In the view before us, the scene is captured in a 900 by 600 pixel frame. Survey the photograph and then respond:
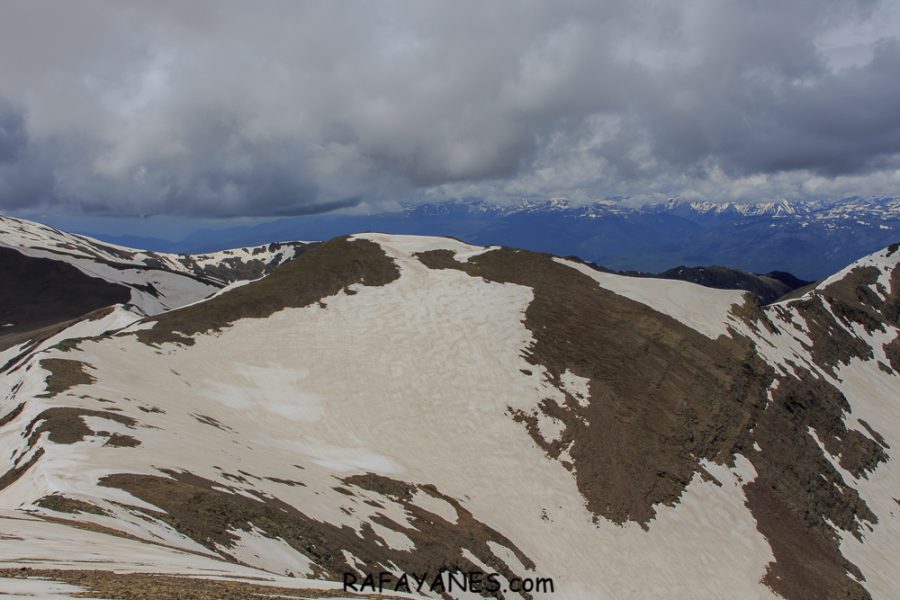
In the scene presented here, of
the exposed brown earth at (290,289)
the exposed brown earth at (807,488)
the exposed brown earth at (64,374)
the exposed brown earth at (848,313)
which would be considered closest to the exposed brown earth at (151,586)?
the exposed brown earth at (64,374)

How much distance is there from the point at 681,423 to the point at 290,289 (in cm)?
4849

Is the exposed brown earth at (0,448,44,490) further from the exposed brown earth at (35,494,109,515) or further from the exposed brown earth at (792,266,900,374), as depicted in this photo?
the exposed brown earth at (792,266,900,374)

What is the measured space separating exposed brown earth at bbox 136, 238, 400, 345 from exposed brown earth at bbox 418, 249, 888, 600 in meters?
10.1

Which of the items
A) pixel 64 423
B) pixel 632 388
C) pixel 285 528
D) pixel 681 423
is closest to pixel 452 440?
pixel 632 388

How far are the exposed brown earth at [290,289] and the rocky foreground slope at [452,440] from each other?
415 millimetres

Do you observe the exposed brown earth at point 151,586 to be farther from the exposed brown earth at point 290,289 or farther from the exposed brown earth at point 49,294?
the exposed brown earth at point 49,294

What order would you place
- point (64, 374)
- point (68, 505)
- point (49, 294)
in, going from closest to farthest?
point (68, 505) < point (64, 374) < point (49, 294)

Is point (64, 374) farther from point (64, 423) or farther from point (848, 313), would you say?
point (848, 313)

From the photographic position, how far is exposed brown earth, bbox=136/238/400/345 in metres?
63.6

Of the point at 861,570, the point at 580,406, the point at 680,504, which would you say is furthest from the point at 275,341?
the point at 861,570

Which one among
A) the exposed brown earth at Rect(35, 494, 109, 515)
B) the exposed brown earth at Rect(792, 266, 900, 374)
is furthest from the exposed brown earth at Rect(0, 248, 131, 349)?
the exposed brown earth at Rect(792, 266, 900, 374)

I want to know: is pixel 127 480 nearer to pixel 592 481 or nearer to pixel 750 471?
pixel 592 481

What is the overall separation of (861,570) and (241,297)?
69.6 metres

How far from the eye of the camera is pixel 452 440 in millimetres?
52938
